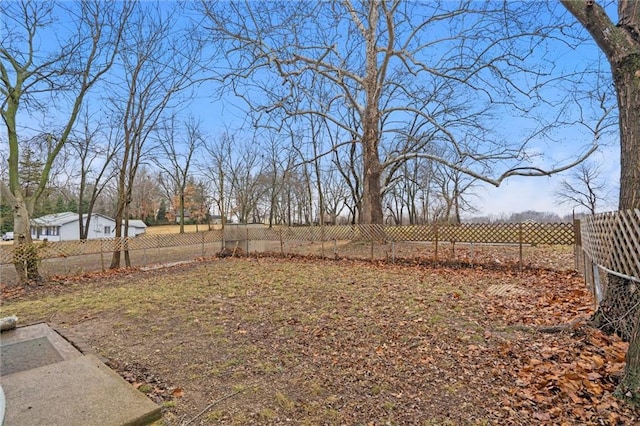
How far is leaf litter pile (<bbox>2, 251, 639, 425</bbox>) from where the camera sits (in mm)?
2061

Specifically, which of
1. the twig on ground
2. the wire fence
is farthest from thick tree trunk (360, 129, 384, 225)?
the twig on ground

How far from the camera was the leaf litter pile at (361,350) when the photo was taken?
81.1 inches

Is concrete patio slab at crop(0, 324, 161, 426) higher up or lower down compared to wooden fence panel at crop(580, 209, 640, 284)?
lower down

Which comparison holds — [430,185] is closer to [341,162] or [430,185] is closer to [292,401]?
[341,162]

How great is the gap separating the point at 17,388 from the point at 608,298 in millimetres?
5126

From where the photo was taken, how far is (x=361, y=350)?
3.03 metres

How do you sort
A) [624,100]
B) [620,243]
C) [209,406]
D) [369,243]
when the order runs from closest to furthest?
[209,406], [624,100], [620,243], [369,243]

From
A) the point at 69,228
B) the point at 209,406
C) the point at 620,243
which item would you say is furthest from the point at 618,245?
the point at 69,228

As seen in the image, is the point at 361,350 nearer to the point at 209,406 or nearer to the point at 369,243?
the point at 209,406

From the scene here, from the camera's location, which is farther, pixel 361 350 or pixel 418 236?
pixel 418 236

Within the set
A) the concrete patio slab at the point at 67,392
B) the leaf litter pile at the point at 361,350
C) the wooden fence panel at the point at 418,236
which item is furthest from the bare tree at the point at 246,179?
the concrete patio slab at the point at 67,392

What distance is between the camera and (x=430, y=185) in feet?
100

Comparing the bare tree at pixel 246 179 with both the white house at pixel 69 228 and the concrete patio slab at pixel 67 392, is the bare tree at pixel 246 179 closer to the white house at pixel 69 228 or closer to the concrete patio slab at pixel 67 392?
the white house at pixel 69 228

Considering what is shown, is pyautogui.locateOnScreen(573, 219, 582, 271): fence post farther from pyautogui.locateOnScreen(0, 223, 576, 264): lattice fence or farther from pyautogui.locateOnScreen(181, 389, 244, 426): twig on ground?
pyautogui.locateOnScreen(181, 389, 244, 426): twig on ground
